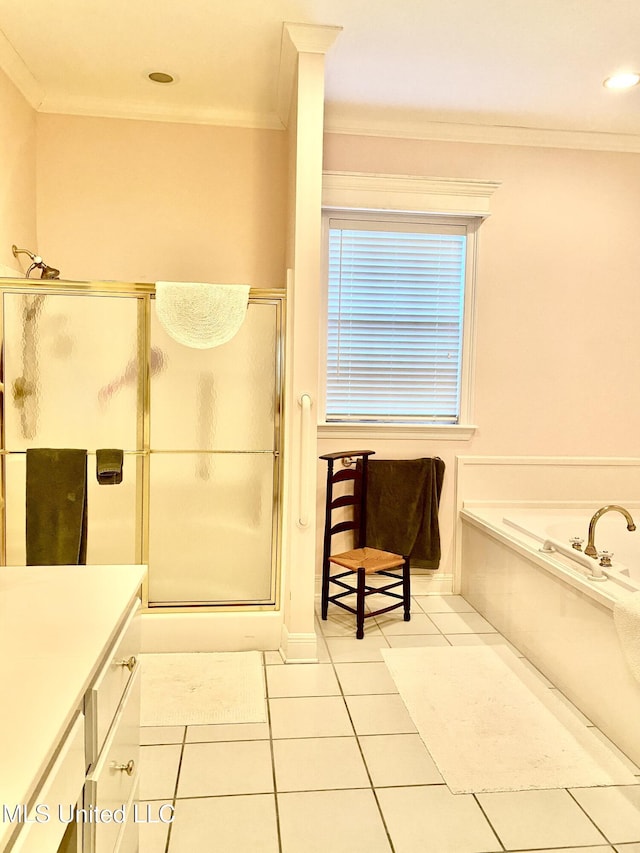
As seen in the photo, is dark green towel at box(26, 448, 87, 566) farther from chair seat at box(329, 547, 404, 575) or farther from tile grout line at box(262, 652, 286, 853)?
chair seat at box(329, 547, 404, 575)

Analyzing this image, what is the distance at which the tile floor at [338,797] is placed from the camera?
1.73 meters

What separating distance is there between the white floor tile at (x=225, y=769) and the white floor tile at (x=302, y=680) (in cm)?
38

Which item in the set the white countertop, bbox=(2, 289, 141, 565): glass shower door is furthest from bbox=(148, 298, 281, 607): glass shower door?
the white countertop

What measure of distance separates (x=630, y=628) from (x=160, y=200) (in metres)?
2.97

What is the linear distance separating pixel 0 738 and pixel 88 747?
258mm

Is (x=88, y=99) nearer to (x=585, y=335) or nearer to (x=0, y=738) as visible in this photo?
(x=585, y=335)

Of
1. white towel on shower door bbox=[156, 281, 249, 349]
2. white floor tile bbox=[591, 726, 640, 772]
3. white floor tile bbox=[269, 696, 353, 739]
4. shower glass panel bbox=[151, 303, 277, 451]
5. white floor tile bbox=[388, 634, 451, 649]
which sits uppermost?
white towel on shower door bbox=[156, 281, 249, 349]

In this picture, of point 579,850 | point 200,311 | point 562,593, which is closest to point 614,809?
point 579,850

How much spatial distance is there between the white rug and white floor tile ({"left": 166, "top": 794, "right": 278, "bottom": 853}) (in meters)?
0.59

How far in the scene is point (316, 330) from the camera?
9.25ft

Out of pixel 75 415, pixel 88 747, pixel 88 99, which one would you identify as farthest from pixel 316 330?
pixel 88 747

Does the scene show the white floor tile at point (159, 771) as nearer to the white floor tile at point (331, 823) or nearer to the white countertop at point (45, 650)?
the white floor tile at point (331, 823)

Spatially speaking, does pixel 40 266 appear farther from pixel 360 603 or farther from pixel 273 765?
pixel 273 765

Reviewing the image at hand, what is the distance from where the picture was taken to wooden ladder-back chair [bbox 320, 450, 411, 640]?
3.13 m
